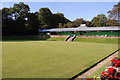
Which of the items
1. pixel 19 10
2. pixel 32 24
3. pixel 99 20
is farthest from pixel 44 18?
pixel 99 20

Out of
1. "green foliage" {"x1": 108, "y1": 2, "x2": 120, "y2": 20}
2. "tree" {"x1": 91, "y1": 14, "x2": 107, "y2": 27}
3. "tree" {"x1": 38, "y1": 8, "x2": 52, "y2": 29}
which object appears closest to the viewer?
"green foliage" {"x1": 108, "y1": 2, "x2": 120, "y2": 20}

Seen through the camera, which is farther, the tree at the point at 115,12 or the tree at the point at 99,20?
the tree at the point at 99,20

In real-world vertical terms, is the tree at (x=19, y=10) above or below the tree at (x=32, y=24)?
above

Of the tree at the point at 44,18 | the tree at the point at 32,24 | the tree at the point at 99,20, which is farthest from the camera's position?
the tree at the point at 99,20

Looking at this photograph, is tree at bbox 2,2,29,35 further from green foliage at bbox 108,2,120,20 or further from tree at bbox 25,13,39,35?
green foliage at bbox 108,2,120,20

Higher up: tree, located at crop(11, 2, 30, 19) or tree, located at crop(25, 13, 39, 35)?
tree, located at crop(11, 2, 30, 19)

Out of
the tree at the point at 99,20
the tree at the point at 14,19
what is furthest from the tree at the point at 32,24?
the tree at the point at 99,20

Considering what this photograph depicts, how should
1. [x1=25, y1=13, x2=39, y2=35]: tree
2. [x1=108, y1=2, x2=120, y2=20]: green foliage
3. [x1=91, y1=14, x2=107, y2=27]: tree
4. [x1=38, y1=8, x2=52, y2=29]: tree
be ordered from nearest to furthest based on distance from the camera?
[x1=108, y1=2, x2=120, y2=20]: green foliage < [x1=25, y1=13, x2=39, y2=35]: tree < [x1=38, y1=8, x2=52, y2=29]: tree < [x1=91, y1=14, x2=107, y2=27]: tree

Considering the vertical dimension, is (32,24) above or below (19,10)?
below

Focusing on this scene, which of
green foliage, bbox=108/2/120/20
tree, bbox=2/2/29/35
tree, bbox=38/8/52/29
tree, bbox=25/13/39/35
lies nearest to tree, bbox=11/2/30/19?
tree, bbox=2/2/29/35

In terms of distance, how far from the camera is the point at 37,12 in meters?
44.1

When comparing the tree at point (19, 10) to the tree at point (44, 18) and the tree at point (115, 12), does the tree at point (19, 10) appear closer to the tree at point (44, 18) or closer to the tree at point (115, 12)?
the tree at point (44, 18)

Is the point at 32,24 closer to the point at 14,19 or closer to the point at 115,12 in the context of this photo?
the point at 14,19

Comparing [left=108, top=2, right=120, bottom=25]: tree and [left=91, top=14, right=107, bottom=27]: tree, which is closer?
[left=108, top=2, right=120, bottom=25]: tree
